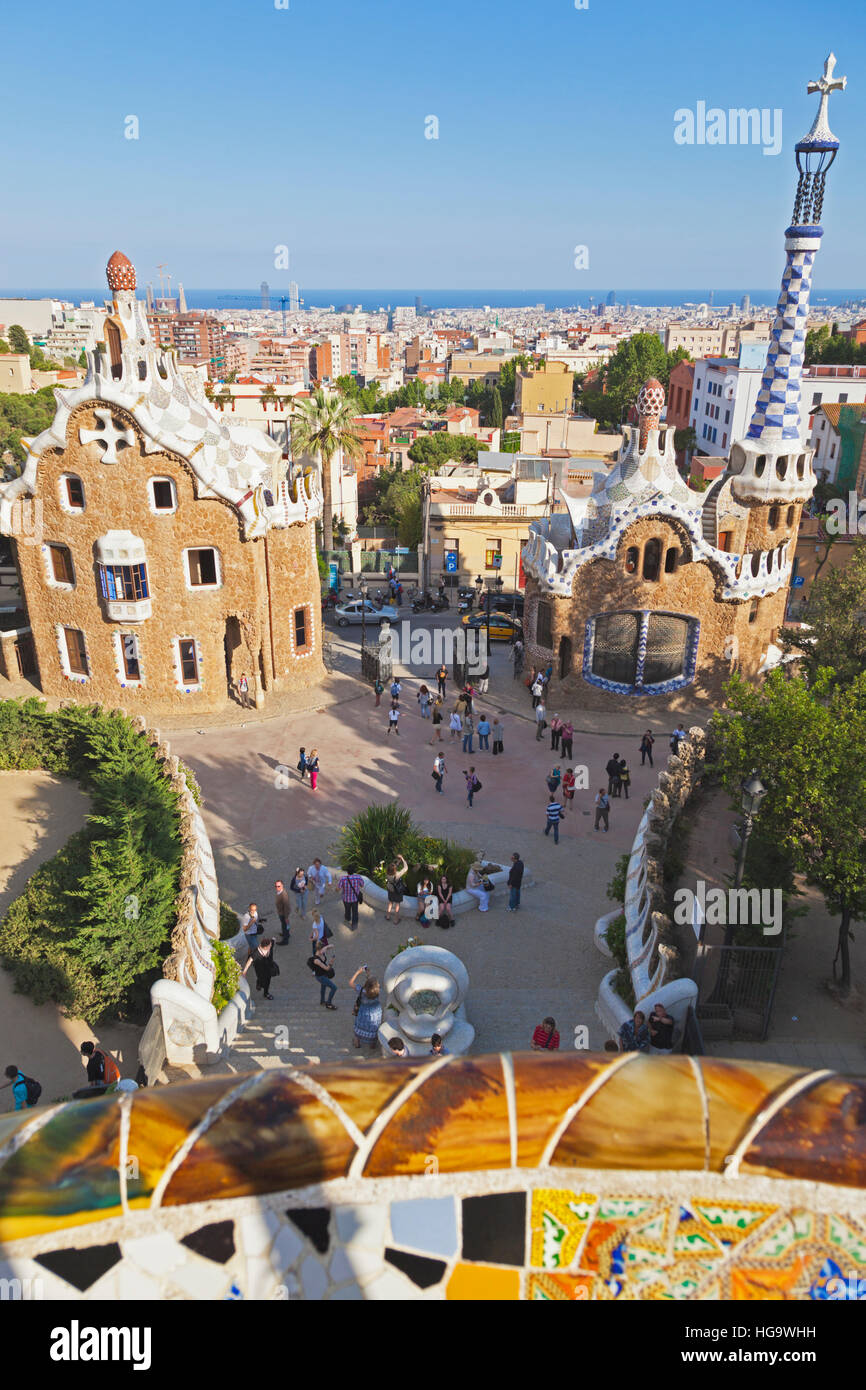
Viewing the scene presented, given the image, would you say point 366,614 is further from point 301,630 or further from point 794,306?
point 794,306

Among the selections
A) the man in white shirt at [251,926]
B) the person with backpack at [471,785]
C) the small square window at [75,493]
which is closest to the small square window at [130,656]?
the small square window at [75,493]

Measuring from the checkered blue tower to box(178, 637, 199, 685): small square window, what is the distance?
1782 centimetres

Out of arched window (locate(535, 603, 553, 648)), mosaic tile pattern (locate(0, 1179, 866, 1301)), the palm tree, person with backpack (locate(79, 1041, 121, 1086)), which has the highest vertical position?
the palm tree

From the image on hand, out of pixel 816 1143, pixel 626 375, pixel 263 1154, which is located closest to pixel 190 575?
pixel 263 1154

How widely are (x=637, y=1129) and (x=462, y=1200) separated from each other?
1.11 meters

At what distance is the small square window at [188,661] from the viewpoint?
28.8 m

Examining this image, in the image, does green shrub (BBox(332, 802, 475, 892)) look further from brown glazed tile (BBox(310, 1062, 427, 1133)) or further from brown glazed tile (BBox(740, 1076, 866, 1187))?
brown glazed tile (BBox(740, 1076, 866, 1187))

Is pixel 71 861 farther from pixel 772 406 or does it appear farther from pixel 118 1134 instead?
pixel 772 406

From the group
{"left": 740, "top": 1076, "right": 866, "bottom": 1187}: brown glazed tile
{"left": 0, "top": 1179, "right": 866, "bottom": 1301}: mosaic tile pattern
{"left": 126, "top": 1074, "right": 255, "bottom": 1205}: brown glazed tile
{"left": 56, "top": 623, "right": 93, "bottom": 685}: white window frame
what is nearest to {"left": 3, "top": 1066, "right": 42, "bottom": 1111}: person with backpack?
{"left": 126, "top": 1074, "right": 255, "bottom": 1205}: brown glazed tile

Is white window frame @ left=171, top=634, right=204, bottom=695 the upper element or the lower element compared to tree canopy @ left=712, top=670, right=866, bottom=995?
lower

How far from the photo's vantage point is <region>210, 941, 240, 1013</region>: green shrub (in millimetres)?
14688

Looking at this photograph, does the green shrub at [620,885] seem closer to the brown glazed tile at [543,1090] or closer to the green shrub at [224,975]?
the green shrub at [224,975]

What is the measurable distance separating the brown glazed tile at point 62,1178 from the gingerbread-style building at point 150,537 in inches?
924

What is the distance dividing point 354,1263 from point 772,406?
27877 millimetres
